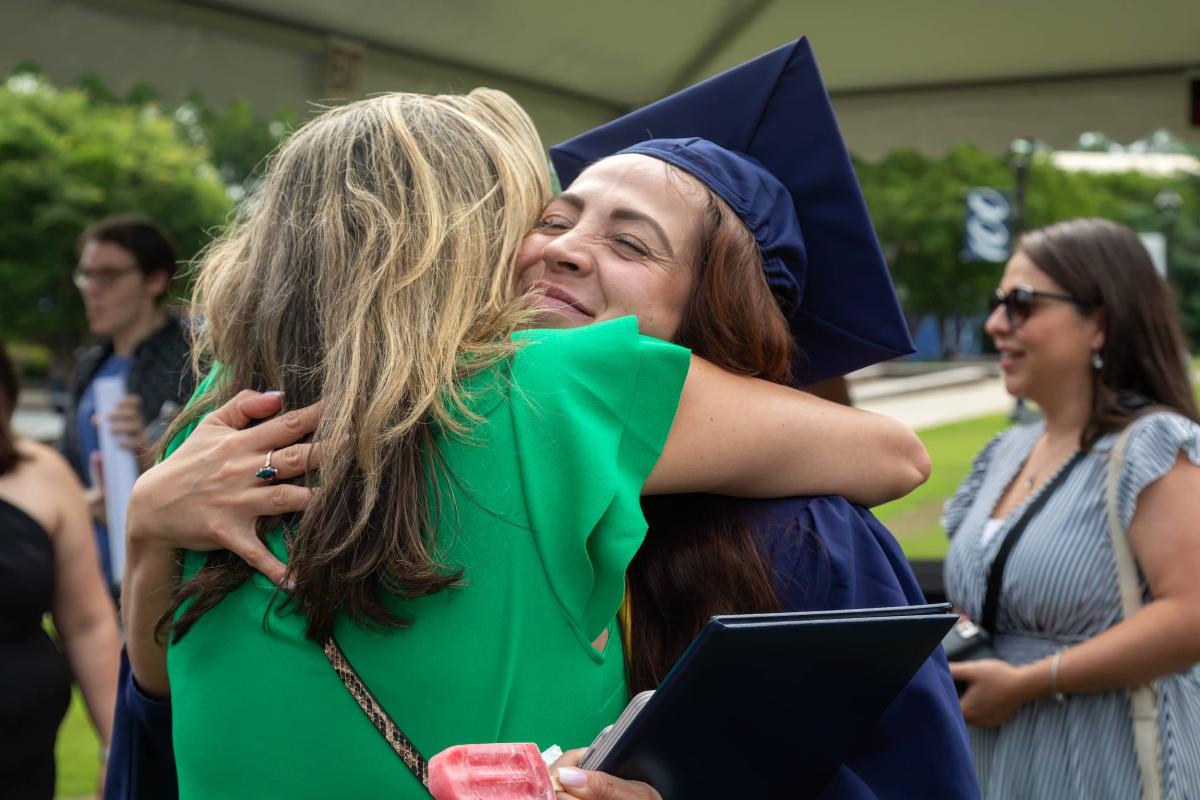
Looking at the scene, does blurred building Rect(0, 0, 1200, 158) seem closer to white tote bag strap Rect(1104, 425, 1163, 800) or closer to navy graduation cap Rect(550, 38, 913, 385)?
white tote bag strap Rect(1104, 425, 1163, 800)

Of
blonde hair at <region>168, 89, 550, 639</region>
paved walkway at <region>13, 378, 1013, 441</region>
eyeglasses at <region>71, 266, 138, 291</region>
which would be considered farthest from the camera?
paved walkway at <region>13, 378, 1013, 441</region>

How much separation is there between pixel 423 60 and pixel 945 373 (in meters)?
32.8

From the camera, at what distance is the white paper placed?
4.45 meters

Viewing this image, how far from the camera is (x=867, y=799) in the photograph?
1.60 meters

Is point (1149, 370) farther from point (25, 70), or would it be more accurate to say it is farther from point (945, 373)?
point (945, 373)

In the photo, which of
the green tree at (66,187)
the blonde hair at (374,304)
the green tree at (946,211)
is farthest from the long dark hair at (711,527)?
the green tree at (946,211)

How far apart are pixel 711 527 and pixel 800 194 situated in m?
0.59

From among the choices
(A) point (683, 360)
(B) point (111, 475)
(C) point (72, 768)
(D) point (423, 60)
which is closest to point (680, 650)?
(A) point (683, 360)

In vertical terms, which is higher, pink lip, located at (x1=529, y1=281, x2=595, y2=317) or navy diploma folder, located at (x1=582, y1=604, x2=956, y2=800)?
pink lip, located at (x1=529, y1=281, x2=595, y2=317)

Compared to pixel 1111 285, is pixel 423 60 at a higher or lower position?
higher

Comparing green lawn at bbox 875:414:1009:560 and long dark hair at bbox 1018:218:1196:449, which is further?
green lawn at bbox 875:414:1009:560

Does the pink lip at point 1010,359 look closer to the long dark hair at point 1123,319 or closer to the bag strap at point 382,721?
the long dark hair at point 1123,319

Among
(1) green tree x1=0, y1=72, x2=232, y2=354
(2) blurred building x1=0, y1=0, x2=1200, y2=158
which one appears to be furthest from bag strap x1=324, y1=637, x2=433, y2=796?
(1) green tree x1=0, y1=72, x2=232, y2=354

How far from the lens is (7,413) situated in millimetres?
3422
